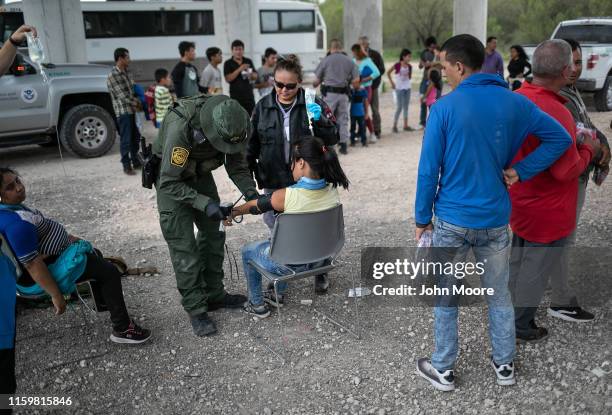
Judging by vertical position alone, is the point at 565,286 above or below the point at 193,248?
below

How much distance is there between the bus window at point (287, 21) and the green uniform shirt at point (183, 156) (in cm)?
1812

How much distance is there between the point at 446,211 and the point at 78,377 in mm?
2368

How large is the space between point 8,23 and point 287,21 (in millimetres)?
9704

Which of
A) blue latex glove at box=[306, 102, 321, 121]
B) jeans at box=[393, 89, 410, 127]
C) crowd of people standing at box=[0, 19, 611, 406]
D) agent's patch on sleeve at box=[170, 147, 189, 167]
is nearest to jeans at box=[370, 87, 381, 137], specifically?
jeans at box=[393, 89, 410, 127]

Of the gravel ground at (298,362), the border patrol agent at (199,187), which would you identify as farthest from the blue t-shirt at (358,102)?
the border patrol agent at (199,187)

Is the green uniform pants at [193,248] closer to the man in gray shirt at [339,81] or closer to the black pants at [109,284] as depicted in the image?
the black pants at [109,284]

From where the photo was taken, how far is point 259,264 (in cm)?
362

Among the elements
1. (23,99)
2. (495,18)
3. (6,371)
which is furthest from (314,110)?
(495,18)

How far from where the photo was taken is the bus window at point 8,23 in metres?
15.1

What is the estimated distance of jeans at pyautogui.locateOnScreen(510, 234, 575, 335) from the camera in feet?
10.8

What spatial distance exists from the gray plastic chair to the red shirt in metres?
1.10

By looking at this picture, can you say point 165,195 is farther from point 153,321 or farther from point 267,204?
point 153,321

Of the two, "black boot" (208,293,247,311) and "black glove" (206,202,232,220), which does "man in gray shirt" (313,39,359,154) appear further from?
"black glove" (206,202,232,220)

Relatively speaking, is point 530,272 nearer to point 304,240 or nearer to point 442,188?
point 442,188
